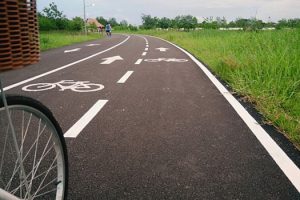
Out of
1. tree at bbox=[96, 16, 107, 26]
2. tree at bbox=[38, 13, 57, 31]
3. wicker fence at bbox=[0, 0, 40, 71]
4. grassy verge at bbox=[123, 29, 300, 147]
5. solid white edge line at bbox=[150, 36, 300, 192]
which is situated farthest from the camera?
tree at bbox=[96, 16, 107, 26]

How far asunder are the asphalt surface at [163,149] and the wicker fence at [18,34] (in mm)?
1377

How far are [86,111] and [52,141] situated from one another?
3137 millimetres

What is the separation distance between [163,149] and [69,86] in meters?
4.26

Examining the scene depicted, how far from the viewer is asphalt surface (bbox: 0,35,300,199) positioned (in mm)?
2973

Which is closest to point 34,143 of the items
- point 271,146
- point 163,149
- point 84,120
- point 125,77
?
point 163,149

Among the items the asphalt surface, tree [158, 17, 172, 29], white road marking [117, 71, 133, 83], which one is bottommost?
the asphalt surface

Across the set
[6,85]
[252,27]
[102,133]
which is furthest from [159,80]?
[252,27]

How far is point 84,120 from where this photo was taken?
196 inches

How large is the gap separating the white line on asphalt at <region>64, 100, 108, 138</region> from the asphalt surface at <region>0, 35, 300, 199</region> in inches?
3.0

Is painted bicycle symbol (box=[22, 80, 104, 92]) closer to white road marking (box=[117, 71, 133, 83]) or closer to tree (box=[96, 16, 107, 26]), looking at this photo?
white road marking (box=[117, 71, 133, 83])

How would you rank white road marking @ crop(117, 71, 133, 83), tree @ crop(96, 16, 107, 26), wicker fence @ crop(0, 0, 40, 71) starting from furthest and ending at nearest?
1. tree @ crop(96, 16, 107, 26)
2. white road marking @ crop(117, 71, 133, 83)
3. wicker fence @ crop(0, 0, 40, 71)

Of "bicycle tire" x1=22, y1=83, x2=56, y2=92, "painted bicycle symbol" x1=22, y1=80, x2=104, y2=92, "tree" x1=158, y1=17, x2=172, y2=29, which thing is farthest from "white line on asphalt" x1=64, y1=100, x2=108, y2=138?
"tree" x1=158, y1=17, x2=172, y2=29

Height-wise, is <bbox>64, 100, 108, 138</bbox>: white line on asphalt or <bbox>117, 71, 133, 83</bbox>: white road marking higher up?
<bbox>117, 71, 133, 83</bbox>: white road marking

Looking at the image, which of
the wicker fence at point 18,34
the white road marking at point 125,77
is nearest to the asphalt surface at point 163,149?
the white road marking at point 125,77
